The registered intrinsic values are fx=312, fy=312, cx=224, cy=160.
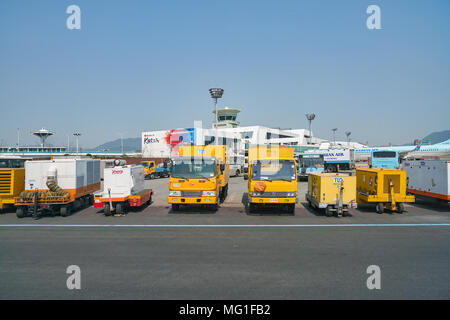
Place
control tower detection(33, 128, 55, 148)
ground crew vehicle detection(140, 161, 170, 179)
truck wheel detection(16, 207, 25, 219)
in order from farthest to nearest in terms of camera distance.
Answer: control tower detection(33, 128, 55, 148) < ground crew vehicle detection(140, 161, 170, 179) < truck wheel detection(16, 207, 25, 219)

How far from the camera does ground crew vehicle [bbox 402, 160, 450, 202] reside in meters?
14.3

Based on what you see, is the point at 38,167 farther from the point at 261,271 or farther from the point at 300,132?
the point at 300,132

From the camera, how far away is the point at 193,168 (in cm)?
1448

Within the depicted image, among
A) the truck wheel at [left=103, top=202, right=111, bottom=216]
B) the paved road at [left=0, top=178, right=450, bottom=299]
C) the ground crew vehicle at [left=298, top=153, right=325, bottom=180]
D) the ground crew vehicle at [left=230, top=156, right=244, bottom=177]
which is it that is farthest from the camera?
the ground crew vehicle at [left=230, top=156, right=244, bottom=177]

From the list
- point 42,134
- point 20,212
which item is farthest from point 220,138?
point 42,134

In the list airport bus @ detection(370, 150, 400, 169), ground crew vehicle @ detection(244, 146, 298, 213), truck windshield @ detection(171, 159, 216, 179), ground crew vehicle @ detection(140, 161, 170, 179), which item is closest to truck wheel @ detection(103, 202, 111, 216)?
truck windshield @ detection(171, 159, 216, 179)

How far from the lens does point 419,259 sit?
739 cm

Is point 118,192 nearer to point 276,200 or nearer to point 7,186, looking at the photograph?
point 7,186

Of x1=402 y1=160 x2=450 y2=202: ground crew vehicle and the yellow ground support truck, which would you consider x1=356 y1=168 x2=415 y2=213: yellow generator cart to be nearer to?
x1=402 y1=160 x2=450 y2=202: ground crew vehicle

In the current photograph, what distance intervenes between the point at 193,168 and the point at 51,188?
239 inches

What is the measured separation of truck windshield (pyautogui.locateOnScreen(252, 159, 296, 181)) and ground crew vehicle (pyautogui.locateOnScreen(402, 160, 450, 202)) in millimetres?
7061

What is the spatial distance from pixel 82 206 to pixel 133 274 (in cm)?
1109

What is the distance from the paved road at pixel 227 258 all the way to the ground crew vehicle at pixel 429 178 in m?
2.31
